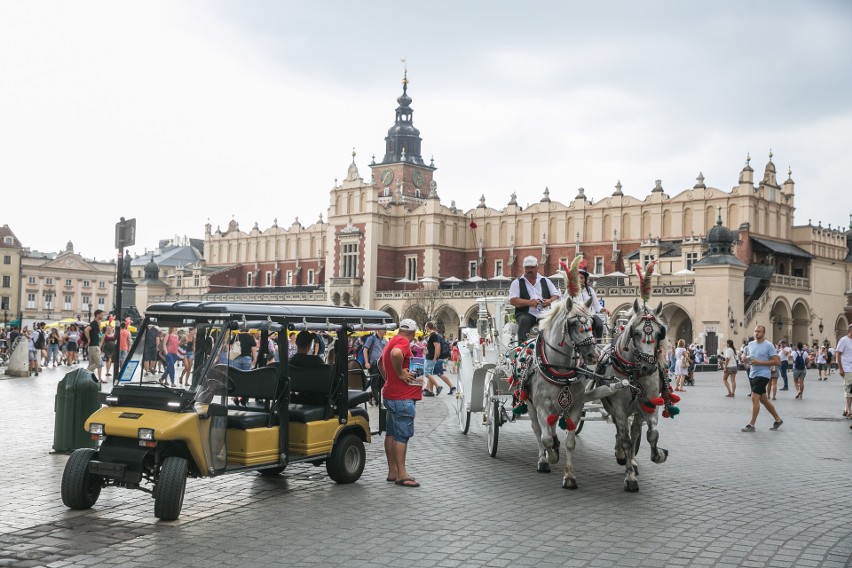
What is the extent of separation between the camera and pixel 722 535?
7148 millimetres

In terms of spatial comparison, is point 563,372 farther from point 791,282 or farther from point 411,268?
point 411,268

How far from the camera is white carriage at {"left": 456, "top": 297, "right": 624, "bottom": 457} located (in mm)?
11406

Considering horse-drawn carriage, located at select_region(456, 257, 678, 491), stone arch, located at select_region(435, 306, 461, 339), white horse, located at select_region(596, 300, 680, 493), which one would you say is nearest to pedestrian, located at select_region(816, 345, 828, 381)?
horse-drawn carriage, located at select_region(456, 257, 678, 491)

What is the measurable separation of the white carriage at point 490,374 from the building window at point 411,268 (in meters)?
56.5

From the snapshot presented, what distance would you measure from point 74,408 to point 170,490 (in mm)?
3885

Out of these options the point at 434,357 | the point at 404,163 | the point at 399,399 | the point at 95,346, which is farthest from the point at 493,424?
the point at 404,163

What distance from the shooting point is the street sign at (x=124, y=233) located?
1207 centimetres

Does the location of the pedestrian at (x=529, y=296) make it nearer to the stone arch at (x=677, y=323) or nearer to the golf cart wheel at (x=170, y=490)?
the golf cart wheel at (x=170, y=490)

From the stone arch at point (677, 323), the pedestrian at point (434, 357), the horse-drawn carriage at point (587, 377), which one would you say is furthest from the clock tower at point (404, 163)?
the horse-drawn carriage at point (587, 377)

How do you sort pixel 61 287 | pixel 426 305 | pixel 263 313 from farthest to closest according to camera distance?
pixel 61 287 → pixel 426 305 → pixel 263 313

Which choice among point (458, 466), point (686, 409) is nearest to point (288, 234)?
point (686, 409)

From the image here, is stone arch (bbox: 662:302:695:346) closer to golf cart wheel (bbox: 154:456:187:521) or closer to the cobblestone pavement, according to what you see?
the cobblestone pavement

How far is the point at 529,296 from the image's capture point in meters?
11.3

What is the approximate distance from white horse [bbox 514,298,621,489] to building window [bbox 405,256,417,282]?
61198mm
